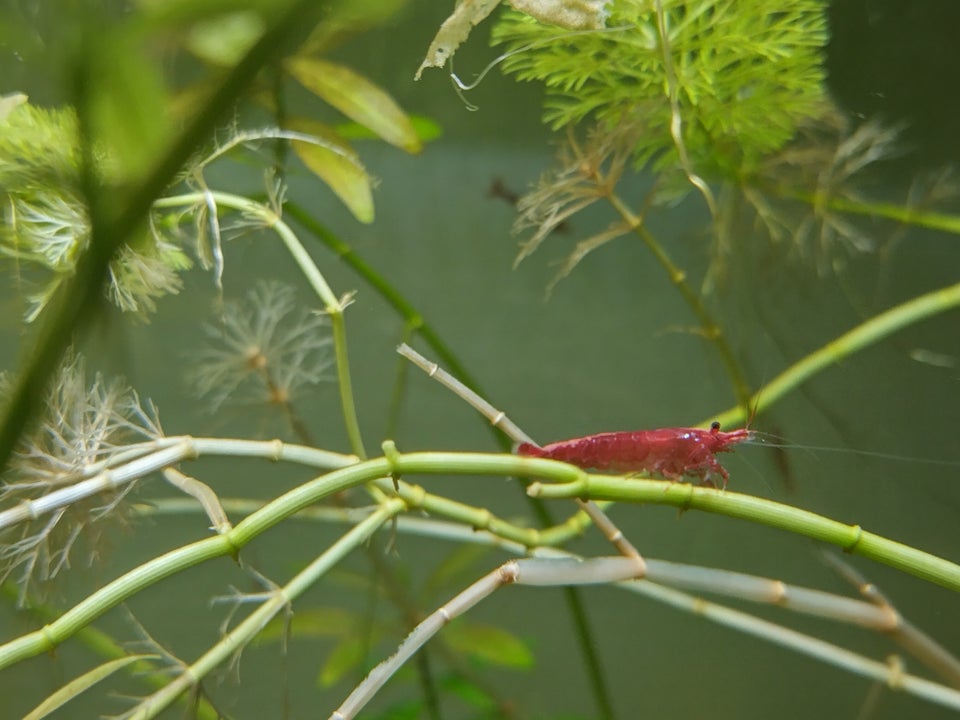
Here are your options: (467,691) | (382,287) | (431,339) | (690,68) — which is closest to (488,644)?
(467,691)

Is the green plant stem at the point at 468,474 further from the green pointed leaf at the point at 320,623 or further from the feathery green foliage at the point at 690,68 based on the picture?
the green pointed leaf at the point at 320,623

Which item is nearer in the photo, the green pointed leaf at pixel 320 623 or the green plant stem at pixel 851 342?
the green plant stem at pixel 851 342

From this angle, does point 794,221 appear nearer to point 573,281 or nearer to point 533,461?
point 573,281

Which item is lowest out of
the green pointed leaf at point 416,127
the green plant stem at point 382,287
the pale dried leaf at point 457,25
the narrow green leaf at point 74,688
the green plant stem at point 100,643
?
the green plant stem at point 100,643

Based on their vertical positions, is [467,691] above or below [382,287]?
below

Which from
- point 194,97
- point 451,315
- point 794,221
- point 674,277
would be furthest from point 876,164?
point 194,97

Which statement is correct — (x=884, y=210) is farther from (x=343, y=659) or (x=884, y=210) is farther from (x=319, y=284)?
(x=343, y=659)

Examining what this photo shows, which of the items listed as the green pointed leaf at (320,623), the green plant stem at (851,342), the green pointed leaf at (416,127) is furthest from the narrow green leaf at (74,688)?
the green plant stem at (851,342)
